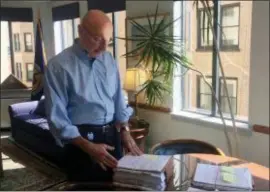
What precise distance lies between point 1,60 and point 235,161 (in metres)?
1.08

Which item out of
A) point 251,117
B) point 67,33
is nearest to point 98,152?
point 67,33

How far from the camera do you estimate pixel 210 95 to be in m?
1.08

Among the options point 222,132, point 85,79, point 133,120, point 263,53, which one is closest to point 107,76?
point 85,79

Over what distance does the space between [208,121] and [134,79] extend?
369 mm

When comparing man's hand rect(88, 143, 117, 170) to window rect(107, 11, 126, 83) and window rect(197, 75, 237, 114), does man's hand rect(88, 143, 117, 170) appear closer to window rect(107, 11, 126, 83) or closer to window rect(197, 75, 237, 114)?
window rect(107, 11, 126, 83)

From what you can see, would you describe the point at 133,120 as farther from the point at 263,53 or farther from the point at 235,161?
the point at 263,53

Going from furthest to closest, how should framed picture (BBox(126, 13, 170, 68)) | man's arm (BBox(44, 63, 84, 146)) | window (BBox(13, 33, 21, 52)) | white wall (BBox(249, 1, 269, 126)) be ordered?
1. white wall (BBox(249, 1, 269, 126))
2. framed picture (BBox(126, 13, 170, 68))
3. window (BBox(13, 33, 21, 52))
4. man's arm (BBox(44, 63, 84, 146))

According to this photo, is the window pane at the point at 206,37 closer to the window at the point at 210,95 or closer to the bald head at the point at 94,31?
the window at the point at 210,95

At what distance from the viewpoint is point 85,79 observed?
82 centimetres

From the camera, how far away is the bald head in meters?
0.77

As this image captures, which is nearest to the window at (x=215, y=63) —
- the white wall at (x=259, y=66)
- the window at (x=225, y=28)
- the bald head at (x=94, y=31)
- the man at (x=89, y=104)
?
the window at (x=225, y=28)

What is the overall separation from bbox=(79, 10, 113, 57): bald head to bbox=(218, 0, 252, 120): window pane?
50cm

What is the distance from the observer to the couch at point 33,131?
0.84 metres

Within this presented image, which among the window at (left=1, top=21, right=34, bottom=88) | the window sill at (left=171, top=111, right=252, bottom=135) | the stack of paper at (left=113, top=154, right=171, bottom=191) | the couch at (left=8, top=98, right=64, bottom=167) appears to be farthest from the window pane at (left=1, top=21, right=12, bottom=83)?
the window sill at (left=171, top=111, right=252, bottom=135)
